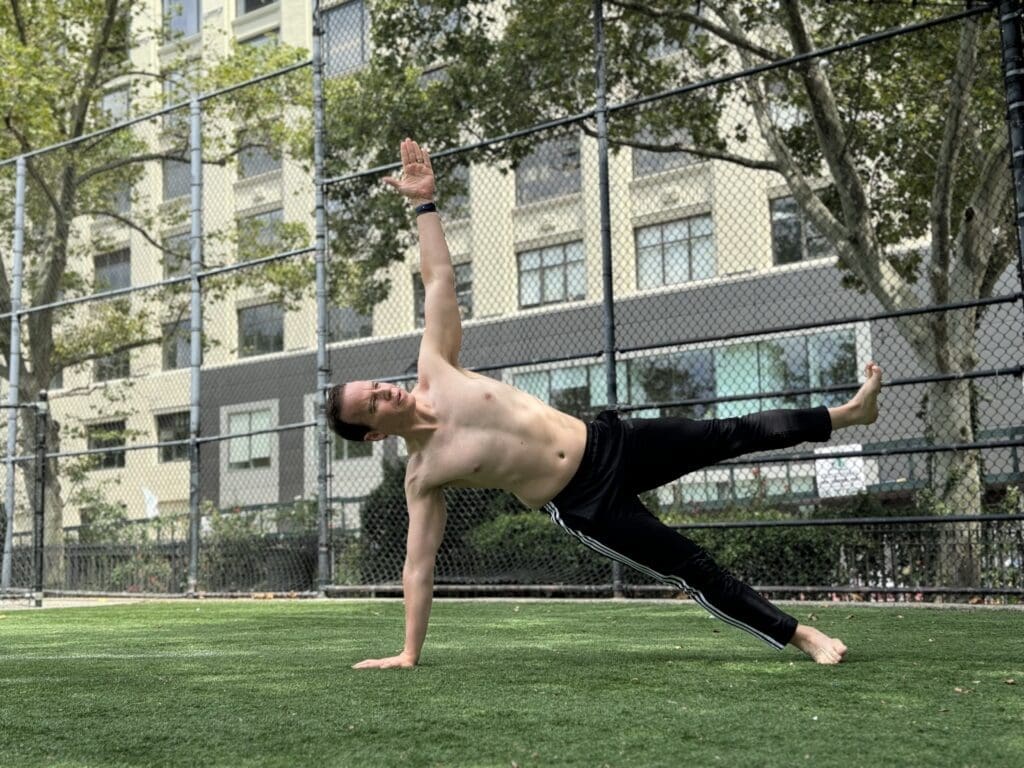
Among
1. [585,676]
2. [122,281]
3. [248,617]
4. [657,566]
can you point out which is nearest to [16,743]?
[585,676]

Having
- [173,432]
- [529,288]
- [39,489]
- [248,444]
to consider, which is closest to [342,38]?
[529,288]

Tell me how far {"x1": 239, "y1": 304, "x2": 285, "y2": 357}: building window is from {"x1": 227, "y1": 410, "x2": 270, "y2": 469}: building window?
1.74m

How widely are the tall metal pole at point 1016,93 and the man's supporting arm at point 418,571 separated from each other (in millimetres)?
4133

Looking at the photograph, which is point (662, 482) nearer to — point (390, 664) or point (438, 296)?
point (438, 296)

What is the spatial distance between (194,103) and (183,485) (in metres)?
20.6

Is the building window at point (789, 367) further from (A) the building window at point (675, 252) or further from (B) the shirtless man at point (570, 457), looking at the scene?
(B) the shirtless man at point (570, 457)

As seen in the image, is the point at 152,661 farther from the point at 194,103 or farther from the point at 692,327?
the point at 692,327

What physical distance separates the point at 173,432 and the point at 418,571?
29.6m

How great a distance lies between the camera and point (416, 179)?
15.6ft

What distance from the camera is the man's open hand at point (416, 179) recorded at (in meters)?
4.73

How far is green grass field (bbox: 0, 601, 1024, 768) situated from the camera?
2.74 metres

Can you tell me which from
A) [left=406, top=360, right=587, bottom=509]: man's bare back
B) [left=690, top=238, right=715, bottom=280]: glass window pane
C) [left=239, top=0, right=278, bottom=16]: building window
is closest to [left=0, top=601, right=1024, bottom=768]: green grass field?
[left=406, top=360, right=587, bottom=509]: man's bare back

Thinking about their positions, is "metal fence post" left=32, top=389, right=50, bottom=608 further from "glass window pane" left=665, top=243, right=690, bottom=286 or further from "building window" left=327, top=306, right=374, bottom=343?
"building window" left=327, top=306, right=374, bottom=343

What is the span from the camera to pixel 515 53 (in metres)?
13.5
